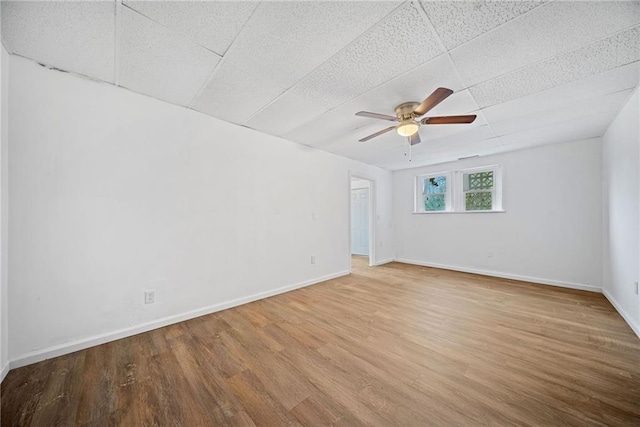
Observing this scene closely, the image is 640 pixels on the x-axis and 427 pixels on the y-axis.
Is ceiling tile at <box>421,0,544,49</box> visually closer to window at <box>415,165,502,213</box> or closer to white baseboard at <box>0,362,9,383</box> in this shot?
white baseboard at <box>0,362,9,383</box>

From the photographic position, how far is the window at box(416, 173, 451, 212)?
5012 millimetres

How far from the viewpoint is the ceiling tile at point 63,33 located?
1.31 m

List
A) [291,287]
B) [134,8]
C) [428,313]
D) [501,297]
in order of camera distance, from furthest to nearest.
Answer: [291,287] → [501,297] → [428,313] → [134,8]

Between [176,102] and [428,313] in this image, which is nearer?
[176,102]

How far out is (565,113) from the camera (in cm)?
257

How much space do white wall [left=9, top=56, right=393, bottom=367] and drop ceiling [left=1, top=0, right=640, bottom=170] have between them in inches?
12.8

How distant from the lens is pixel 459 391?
4.68 ft

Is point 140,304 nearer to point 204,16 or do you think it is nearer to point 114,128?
point 114,128

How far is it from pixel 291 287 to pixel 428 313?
1.92 meters

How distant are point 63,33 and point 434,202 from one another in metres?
5.84

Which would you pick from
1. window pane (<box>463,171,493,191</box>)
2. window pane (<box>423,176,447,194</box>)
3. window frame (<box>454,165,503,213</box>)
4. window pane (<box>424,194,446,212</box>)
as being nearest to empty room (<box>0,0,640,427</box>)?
window frame (<box>454,165,503,213</box>)

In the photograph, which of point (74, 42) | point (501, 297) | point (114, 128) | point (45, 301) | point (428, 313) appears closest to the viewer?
point (74, 42)

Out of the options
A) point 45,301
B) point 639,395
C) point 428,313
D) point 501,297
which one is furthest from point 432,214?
point 45,301

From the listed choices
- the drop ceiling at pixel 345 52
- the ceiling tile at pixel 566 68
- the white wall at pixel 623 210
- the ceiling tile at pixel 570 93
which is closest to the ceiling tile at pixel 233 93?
the drop ceiling at pixel 345 52
